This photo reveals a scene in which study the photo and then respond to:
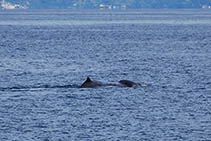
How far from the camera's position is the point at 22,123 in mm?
38406

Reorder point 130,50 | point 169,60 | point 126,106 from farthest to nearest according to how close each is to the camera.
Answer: point 130,50, point 169,60, point 126,106

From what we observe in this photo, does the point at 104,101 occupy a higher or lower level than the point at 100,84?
higher

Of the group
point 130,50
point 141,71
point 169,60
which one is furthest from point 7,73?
point 130,50

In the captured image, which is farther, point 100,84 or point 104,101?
point 100,84

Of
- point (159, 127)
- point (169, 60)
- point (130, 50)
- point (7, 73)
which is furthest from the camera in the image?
point (130, 50)

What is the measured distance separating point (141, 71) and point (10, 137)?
3328 cm

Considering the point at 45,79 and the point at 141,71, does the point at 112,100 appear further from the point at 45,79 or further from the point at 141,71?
the point at 141,71

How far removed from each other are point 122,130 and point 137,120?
3018 millimetres

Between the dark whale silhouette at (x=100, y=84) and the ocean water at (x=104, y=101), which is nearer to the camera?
the ocean water at (x=104, y=101)

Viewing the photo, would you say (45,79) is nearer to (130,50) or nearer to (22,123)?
(22,123)

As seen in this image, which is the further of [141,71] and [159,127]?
[141,71]

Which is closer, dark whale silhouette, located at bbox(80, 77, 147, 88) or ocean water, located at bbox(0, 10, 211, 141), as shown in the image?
ocean water, located at bbox(0, 10, 211, 141)

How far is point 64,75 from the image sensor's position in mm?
62219

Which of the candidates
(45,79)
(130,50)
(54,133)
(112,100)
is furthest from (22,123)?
(130,50)
